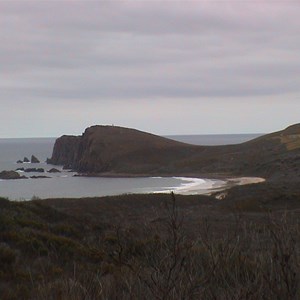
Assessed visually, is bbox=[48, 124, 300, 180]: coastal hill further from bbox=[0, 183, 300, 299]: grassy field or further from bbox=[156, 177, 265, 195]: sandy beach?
bbox=[0, 183, 300, 299]: grassy field

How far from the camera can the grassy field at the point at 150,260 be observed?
4391 mm

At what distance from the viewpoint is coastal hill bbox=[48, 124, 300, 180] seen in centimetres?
7075

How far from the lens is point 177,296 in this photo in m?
4.26

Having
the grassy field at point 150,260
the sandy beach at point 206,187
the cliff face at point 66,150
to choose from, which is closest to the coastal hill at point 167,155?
the cliff face at point 66,150

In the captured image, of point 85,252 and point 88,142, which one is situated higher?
point 88,142

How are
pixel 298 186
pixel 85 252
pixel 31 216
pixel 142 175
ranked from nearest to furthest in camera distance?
pixel 85 252 < pixel 31 216 < pixel 298 186 < pixel 142 175

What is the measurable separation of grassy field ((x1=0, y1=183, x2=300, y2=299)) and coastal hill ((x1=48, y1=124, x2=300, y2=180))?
49.0 m

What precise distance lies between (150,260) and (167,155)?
88.4 meters

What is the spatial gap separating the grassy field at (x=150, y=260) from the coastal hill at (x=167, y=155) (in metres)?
49.0

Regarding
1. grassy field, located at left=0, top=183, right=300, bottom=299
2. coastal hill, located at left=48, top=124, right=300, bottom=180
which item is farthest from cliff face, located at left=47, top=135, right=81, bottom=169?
grassy field, located at left=0, top=183, right=300, bottom=299

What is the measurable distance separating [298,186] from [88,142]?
6974 centimetres

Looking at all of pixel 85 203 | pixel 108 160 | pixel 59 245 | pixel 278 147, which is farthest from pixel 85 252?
pixel 108 160

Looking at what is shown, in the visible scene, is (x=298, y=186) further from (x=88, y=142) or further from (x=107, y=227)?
(x=88, y=142)

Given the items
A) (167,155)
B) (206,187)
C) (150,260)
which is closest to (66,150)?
(167,155)
